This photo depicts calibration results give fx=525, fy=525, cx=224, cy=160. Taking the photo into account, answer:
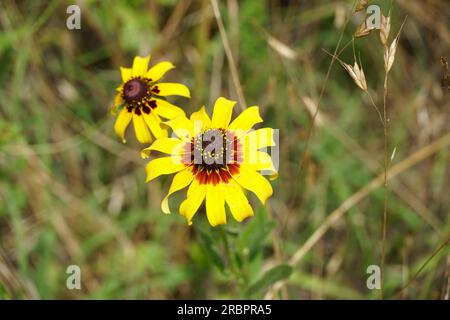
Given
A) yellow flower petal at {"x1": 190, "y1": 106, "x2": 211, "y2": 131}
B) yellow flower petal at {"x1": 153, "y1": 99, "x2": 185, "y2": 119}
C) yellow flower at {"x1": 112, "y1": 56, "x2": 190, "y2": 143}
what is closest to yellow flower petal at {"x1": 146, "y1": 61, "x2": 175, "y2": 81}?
yellow flower at {"x1": 112, "y1": 56, "x2": 190, "y2": 143}

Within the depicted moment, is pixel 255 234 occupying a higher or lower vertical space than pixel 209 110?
lower

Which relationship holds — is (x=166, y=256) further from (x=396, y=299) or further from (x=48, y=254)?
(x=396, y=299)

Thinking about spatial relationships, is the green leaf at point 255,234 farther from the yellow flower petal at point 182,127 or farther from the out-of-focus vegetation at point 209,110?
the yellow flower petal at point 182,127

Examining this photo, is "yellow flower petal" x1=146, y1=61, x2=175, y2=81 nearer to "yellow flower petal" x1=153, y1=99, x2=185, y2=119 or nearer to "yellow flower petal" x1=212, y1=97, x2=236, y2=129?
"yellow flower petal" x1=153, y1=99, x2=185, y2=119

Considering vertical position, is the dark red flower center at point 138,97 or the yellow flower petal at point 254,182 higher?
the dark red flower center at point 138,97

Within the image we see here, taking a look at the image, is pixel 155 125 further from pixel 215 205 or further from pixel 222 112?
pixel 215 205

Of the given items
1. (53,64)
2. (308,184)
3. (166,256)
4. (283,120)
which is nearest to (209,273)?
(166,256)

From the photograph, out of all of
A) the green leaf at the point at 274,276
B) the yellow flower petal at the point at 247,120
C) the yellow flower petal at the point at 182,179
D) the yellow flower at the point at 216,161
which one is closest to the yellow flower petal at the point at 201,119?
the yellow flower at the point at 216,161

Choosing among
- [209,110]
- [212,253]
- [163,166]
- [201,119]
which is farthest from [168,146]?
[209,110]
